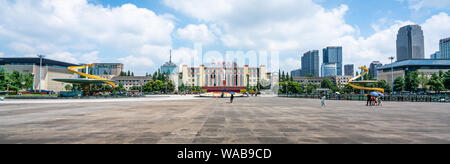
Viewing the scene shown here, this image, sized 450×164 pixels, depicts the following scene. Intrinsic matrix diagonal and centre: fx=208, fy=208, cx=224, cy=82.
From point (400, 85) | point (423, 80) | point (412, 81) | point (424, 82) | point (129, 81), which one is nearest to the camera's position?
point (412, 81)

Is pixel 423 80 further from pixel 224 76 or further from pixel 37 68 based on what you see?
pixel 37 68

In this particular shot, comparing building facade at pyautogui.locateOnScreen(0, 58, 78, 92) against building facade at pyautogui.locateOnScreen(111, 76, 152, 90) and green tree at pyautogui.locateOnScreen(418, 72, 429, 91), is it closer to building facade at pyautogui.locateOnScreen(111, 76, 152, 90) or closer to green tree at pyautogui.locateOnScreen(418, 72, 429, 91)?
building facade at pyautogui.locateOnScreen(111, 76, 152, 90)

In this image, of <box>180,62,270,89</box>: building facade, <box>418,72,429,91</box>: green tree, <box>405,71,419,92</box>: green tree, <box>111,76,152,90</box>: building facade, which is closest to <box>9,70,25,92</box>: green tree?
<box>180,62,270,89</box>: building facade

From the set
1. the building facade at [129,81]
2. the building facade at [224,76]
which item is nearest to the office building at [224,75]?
the building facade at [224,76]

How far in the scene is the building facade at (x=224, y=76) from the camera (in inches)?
5625

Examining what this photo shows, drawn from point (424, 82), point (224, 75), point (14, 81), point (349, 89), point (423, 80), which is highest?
point (224, 75)

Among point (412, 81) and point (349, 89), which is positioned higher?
point (412, 81)

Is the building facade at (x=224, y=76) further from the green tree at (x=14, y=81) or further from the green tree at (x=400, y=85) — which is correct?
the green tree at (x=14, y=81)

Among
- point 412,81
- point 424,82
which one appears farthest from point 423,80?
point 412,81

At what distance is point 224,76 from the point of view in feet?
462

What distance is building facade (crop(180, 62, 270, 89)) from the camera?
14288 cm
